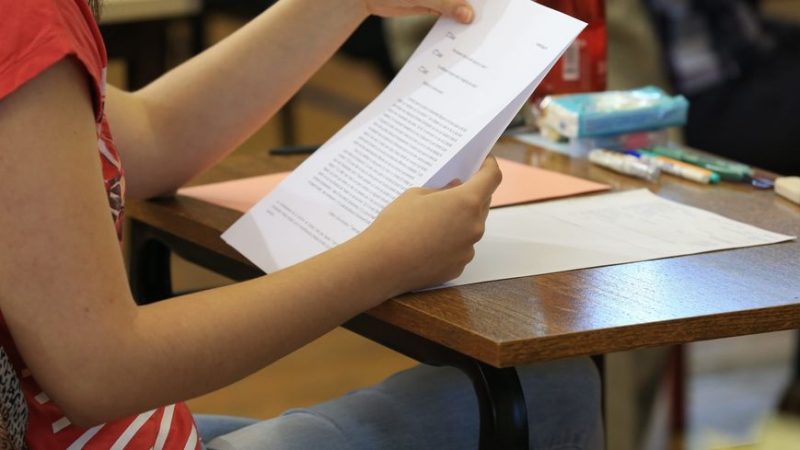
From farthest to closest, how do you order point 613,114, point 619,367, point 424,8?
point 619,367, point 613,114, point 424,8

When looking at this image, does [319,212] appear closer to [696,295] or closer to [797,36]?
[696,295]

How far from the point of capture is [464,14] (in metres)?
1.04

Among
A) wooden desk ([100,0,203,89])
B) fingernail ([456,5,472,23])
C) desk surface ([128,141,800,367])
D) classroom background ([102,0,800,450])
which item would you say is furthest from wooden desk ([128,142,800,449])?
→ wooden desk ([100,0,203,89])

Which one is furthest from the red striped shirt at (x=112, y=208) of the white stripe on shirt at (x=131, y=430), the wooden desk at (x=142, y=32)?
the wooden desk at (x=142, y=32)

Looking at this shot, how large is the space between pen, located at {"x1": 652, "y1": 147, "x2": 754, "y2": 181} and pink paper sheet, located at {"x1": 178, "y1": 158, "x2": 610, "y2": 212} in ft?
0.39

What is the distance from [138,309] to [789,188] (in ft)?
2.06

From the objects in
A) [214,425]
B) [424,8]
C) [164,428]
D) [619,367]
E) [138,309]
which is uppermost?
[424,8]

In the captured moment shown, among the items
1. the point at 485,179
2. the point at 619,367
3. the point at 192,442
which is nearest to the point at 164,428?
the point at 192,442

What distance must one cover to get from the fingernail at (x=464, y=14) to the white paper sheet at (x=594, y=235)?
17 centimetres

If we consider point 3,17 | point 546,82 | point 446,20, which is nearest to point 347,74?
point 546,82

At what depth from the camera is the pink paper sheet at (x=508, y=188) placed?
3.79 ft

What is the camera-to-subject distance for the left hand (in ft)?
3.42

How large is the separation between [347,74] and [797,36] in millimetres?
3083

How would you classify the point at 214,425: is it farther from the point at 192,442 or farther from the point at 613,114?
the point at 613,114
